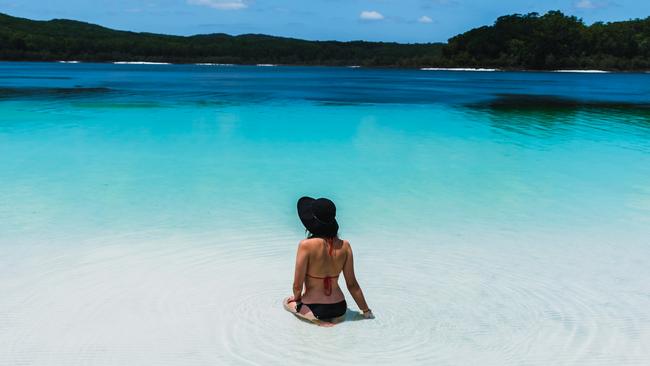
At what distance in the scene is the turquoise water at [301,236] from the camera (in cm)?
499

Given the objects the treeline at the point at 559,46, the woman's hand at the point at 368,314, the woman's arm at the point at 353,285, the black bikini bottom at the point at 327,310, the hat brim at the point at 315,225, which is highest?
the treeline at the point at 559,46

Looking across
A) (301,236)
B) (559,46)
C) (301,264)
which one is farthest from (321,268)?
(559,46)

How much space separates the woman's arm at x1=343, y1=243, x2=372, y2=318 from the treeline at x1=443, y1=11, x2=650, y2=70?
169 meters

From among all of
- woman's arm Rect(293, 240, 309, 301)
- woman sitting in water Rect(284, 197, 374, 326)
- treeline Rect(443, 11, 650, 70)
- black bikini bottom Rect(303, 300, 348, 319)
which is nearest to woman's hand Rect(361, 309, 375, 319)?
woman sitting in water Rect(284, 197, 374, 326)

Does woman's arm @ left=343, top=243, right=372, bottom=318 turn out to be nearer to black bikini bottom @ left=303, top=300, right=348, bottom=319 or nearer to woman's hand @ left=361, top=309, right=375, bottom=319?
woman's hand @ left=361, top=309, right=375, bottom=319

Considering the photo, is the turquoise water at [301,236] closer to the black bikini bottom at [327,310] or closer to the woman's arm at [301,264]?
the black bikini bottom at [327,310]

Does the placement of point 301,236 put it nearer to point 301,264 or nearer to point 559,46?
point 301,264

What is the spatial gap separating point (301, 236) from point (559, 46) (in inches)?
6668

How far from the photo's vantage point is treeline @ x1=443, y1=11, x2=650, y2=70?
161125 millimetres

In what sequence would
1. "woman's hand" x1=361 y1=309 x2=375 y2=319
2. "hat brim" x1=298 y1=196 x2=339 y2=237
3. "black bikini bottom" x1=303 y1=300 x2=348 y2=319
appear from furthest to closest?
"woman's hand" x1=361 y1=309 x2=375 y2=319 < "black bikini bottom" x1=303 y1=300 x2=348 y2=319 < "hat brim" x1=298 y1=196 x2=339 y2=237

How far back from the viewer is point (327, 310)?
16.9ft

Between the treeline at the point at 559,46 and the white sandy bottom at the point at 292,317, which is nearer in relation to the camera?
the white sandy bottom at the point at 292,317

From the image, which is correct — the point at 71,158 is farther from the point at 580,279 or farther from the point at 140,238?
the point at 580,279

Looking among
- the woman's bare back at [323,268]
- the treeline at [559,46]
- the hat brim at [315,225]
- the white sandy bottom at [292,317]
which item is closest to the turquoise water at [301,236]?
the white sandy bottom at [292,317]
